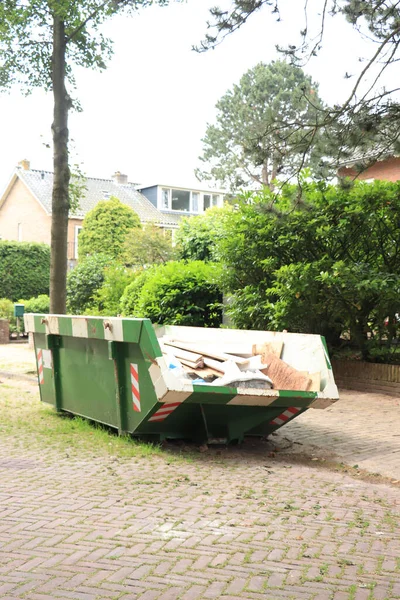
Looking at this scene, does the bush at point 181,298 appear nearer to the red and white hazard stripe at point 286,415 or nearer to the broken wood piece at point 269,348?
the broken wood piece at point 269,348

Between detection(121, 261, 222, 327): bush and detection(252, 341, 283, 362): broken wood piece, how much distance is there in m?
5.86

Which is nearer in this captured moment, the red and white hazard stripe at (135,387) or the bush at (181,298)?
the red and white hazard stripe at (135,387)

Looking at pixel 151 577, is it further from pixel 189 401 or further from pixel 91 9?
pixel 91 9

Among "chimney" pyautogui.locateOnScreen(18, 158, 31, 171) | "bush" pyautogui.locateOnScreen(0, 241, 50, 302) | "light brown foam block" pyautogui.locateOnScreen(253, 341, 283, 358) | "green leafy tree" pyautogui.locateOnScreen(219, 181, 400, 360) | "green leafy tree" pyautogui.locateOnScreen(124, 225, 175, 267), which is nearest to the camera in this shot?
"light brown foam block" pyautogui.locateOnScreen(253, 341, 283, 358)

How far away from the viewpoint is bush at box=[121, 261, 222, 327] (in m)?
14.2

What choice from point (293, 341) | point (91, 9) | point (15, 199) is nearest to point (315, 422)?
point (293, 341)

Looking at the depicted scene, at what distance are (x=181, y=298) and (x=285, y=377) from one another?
6960mm

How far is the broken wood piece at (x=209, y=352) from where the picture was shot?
765cm

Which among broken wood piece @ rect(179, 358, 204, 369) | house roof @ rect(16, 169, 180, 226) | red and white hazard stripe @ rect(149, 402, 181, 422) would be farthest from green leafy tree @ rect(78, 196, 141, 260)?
red and white hazard stripe @ rect(149, 402, 181, 422)

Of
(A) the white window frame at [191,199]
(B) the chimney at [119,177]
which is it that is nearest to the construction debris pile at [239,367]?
(A) the white window frame at [191,199]

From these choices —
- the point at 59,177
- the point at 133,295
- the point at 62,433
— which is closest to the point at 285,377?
the point at 62,433

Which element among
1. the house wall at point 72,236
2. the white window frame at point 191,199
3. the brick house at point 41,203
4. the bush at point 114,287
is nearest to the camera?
the bush at point 114,287

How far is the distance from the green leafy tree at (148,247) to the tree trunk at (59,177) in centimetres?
1136

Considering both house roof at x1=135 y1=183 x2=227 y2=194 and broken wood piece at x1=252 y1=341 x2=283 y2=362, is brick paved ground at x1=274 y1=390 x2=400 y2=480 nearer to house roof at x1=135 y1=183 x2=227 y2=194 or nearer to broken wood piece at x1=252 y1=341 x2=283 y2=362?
broken wood piece at x1=252 y1=341 x2=283 y2=362
